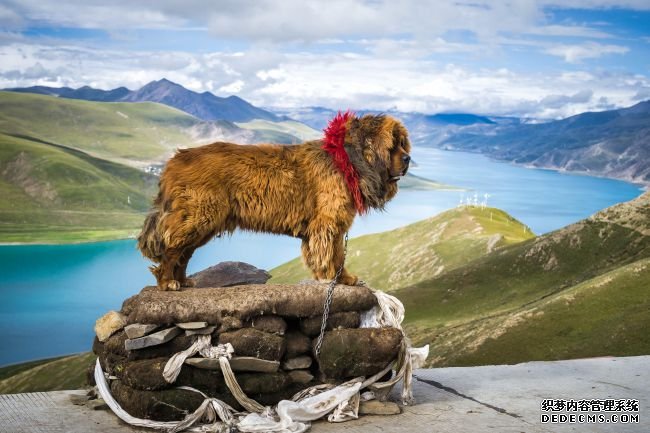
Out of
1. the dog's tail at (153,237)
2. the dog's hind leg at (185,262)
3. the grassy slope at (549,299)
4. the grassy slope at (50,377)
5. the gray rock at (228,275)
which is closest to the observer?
the dog's tail at (153,237)

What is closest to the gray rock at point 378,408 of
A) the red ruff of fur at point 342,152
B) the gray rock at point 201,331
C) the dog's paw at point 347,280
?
the dog's paw at point 347,280

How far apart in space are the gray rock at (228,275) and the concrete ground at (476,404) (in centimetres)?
241

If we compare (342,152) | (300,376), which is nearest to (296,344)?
(300,376)

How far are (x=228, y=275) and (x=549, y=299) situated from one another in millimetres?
59940

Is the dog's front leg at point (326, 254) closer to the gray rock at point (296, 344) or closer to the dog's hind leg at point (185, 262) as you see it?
the gray rock at point (296, 344)

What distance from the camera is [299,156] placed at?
32.7ft

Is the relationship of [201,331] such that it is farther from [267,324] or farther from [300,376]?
[300,376]

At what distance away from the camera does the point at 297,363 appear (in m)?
9.30

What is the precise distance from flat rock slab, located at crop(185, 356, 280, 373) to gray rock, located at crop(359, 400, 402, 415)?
1310 mm

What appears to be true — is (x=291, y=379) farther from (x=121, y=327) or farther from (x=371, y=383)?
(x=121, y=327)

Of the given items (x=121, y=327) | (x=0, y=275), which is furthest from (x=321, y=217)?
(x=0, y=275)

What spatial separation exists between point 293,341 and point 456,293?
81193 millimetres

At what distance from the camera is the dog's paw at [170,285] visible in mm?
9508

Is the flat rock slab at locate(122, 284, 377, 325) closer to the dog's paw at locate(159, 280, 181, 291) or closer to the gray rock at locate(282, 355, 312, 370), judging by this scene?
the dog's paw at locate(159, 280, 181, 291)
